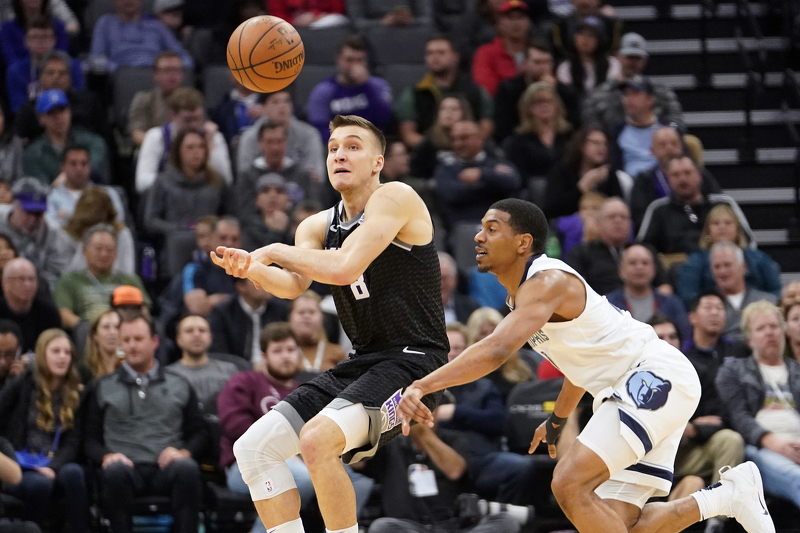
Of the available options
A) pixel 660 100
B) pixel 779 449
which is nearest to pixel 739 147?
pixel 660 100

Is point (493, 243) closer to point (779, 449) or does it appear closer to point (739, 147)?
point (779, 449)

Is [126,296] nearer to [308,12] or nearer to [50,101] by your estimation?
[50,101]

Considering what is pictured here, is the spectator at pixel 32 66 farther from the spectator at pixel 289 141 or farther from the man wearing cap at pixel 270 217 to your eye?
the man wearing cap at pixel 270 217

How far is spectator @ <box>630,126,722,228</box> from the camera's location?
34.4ft

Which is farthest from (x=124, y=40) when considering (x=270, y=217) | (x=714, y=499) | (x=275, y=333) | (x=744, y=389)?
(x=714, y=499)

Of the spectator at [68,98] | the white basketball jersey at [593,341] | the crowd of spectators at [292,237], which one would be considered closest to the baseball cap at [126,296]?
the crowd of spectators at [292,237]

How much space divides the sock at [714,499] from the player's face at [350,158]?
2.37 metres

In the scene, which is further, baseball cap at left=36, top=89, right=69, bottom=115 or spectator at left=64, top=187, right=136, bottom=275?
baseball cap at left=36, top=89, right=69, bottom=115

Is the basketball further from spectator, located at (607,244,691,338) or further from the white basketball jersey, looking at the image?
spectator, located at (607,244,691,338)

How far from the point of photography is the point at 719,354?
8805mm

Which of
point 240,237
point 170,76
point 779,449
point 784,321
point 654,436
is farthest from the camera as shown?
point 170,76

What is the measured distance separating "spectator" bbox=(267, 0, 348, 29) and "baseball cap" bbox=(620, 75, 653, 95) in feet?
10.4

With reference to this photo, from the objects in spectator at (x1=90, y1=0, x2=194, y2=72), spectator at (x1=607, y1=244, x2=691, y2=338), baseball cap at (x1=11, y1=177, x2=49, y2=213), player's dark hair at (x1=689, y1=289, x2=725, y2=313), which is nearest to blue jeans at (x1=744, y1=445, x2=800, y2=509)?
player's dark hair at (x1=689, y1=289, x2=725, y2=313)

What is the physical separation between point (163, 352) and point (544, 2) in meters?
6.48
